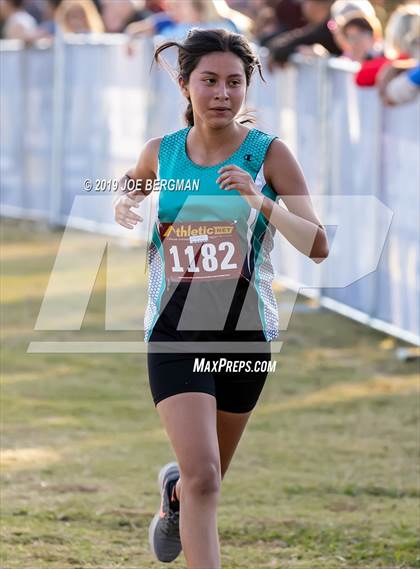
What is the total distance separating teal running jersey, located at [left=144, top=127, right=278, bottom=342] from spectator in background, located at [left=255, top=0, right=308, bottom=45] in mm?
7589

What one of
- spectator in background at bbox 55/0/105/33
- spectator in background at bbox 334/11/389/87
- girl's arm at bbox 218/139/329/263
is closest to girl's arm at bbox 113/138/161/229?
girl's arm at bbox 218/139/329/263

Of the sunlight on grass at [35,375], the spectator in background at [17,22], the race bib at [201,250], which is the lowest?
the sunlight on grass at [35,375]

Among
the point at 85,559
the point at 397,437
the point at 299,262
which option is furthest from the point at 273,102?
the point at 85,559

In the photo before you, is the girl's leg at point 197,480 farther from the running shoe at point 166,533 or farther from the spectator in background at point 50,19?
the spectator in background at point 50,19

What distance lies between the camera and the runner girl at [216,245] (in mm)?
4336

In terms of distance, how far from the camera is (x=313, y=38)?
11031 mm

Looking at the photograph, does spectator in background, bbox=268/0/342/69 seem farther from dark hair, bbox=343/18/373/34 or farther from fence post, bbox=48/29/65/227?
fence post, bbox=48/29/65/227

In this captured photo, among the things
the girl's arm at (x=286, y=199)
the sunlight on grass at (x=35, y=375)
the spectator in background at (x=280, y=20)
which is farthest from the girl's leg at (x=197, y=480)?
the spectator in background at (x=280, y=20)

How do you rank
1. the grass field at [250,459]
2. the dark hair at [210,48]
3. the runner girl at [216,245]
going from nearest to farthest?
the runner girl at [216,245] → the dark hair at [210,48] → the grass field at [250,459]

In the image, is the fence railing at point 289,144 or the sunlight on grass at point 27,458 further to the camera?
the fence railing at point 289,144

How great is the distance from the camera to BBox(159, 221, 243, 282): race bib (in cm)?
441

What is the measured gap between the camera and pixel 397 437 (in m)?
7.32

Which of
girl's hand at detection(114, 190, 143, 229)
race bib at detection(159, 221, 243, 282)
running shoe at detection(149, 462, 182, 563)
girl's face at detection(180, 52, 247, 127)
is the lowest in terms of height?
running shoe at detection(149, 462, 182, 563)

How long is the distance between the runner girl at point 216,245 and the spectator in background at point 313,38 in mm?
6577
